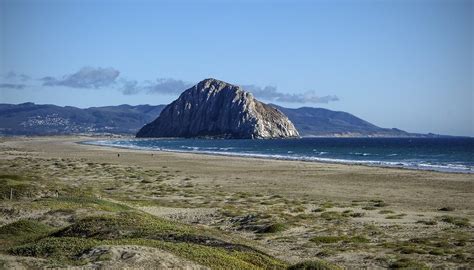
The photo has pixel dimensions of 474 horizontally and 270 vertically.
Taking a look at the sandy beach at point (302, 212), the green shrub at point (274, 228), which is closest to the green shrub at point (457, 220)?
the sandy beach at point (302, 212)

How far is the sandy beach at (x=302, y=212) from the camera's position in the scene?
1798 centimetres

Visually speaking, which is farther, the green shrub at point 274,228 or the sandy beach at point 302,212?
the green shrub at point 274,228

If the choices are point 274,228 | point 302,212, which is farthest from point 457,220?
point 274,228

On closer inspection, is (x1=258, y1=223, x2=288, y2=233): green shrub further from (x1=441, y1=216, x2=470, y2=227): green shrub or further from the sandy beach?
(x1=441, y1=216, x2=470, y2=227): green shrub

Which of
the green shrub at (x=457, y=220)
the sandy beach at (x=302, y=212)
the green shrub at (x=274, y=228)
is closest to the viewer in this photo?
the sandy beach at (x=302, y=212)

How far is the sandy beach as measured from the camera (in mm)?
17984

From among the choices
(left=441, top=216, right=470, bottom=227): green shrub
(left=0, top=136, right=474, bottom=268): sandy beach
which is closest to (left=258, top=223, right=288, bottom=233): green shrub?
(left=0, top=136, right=474, bottom=268): sandy beach

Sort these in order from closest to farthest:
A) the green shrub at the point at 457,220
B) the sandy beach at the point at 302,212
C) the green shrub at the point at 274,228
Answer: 1. the sandy beach at the point at 302,212
2. the green shrub at the point at 274,228
3. the green shrub at the point at 457,220

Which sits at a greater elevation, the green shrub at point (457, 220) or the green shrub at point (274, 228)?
the green shrub at point (457, 220)

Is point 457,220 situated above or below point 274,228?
above

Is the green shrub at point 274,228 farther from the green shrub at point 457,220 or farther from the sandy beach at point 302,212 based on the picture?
the green shrub at point 457,220

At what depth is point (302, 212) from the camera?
30188 mm

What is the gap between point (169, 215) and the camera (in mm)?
28516

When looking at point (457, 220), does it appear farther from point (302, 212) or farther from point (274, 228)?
point (274, 228)
